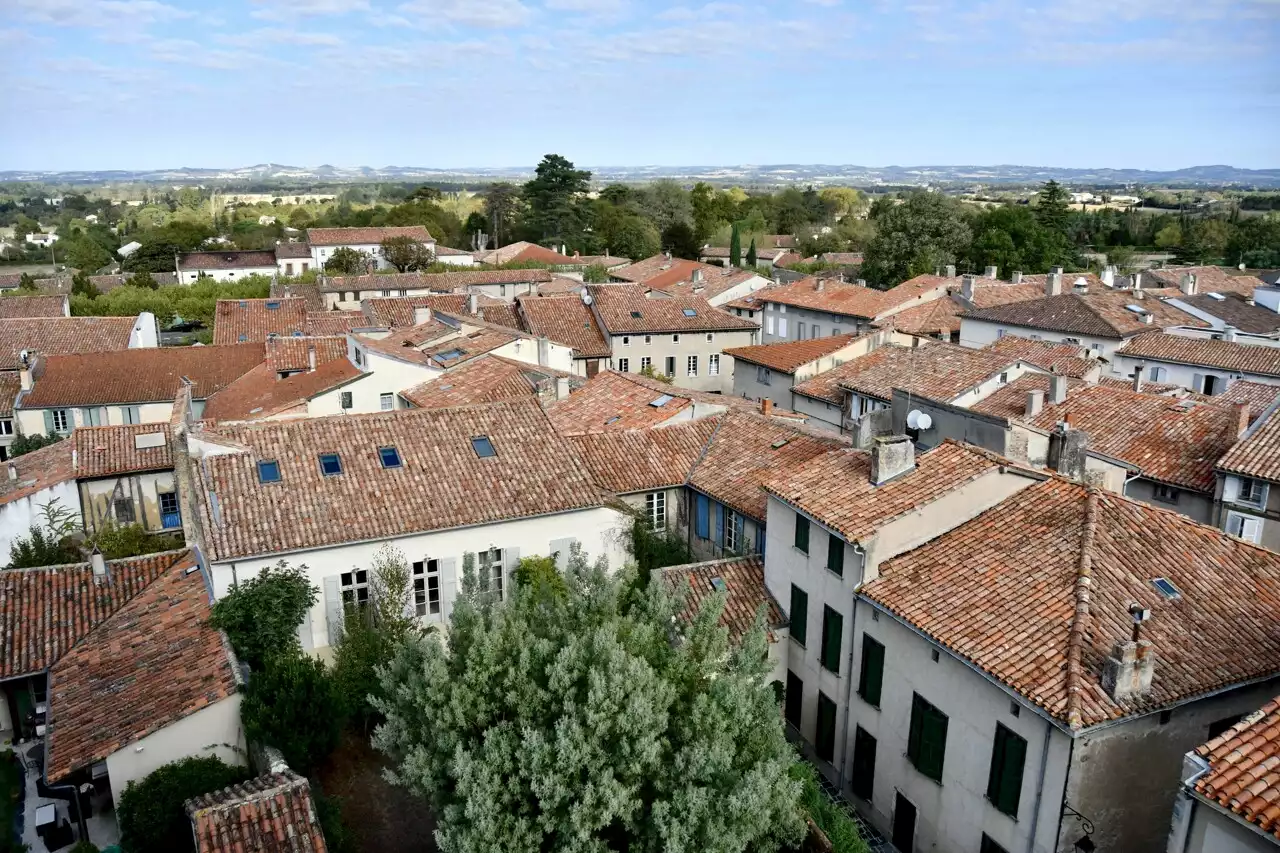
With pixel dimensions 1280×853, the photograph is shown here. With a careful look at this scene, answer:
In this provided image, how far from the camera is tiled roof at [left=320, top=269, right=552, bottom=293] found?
7575 centimetres

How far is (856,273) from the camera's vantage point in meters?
95.1

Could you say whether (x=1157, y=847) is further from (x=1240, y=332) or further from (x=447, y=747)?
(x=1240, y=332)

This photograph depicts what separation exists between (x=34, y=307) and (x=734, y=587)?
64.8m

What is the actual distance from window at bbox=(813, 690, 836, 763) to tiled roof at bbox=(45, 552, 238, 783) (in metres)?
12.5

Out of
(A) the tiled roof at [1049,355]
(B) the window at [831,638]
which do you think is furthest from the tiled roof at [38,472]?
(A) the tiled roof at [1049,355]

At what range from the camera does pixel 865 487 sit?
66.1 feet

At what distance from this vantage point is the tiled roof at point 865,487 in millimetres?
18781

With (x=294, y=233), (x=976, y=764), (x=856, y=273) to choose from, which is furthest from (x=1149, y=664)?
(x=294, y=233)

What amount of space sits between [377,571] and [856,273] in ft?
267

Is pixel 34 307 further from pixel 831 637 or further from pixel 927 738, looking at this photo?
pixel 927 738

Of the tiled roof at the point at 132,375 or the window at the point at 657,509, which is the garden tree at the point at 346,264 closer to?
the tiled roof at the point at 132,375

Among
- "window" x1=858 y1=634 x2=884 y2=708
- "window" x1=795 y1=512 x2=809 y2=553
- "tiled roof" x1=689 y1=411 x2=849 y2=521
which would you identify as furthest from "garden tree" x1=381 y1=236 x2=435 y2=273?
"window" x1=858 y1=634 x2=884 y2=708

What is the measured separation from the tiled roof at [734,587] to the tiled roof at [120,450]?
21586 mm

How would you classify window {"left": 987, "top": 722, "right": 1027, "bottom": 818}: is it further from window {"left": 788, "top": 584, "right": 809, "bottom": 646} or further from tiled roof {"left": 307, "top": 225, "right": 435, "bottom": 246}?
tiled roof {"left": 307, "top": 225, "right": 435, "bottom": 246}
